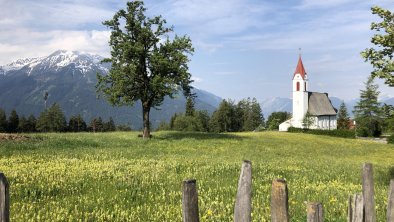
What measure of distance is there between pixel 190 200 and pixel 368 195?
8.99 feet

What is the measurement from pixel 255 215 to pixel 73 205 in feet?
14.0

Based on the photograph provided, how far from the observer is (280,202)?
386 centimetres

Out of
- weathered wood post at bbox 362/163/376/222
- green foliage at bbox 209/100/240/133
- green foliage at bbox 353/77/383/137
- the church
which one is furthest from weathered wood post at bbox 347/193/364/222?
green foliage at bbox 209/100/240/133

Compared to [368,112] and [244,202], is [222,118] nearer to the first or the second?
[368,112]

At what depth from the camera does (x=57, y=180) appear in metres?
12.3

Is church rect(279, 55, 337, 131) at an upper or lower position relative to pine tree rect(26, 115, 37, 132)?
upper

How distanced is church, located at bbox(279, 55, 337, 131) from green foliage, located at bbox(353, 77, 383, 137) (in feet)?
59.0

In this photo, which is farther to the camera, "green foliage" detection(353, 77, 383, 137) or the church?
the church

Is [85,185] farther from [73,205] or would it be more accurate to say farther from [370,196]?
[370,196]

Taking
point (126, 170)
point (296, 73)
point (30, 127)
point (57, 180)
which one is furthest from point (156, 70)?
point (30, 127)

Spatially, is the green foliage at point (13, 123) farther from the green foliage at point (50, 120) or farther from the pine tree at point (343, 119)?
the pine tree at point (343, 119)

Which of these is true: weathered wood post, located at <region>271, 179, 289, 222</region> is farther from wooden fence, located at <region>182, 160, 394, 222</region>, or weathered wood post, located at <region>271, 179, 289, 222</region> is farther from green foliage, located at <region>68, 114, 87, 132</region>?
green foliage, located at <region>68, 114, 87, 132</region>

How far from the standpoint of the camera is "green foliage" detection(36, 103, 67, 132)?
15104 centimetres

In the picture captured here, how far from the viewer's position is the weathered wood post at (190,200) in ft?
12.0
